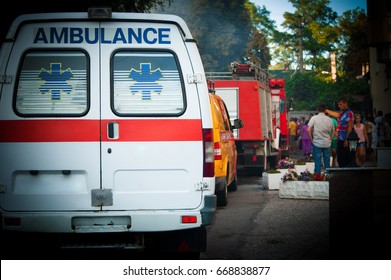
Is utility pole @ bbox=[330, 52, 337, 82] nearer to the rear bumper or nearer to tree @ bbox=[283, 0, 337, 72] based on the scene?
tree @ bbox=[283, 0, 337, 72]

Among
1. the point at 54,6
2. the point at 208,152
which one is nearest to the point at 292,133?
the point at 54,6

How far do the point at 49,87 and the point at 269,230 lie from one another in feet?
13.8

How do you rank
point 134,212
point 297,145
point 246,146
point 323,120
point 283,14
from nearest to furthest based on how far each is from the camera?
point 134,212
point 323,120
point 246,146
point 297,145
point 283,14

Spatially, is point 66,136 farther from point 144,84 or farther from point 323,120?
point 323,120

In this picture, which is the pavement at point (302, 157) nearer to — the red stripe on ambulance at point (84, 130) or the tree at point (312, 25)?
the tree at point (312, 25)

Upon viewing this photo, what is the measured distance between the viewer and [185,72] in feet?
21.2

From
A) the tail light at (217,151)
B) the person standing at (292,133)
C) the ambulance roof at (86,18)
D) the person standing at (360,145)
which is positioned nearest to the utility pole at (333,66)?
the person standing at (292,133)

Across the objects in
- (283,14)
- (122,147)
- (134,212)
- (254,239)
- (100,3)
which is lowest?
(254,239)

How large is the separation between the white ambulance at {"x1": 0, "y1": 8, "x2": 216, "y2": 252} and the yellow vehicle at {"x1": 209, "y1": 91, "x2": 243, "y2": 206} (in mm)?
3992

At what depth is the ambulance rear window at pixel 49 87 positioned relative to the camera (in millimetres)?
6426

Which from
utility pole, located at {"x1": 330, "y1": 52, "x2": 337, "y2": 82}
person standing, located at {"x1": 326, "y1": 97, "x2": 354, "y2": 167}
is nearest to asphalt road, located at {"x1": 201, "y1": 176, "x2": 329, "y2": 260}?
person standing, located at {"x1": 326, "y1": 97, "x2": 354, "y2": 167}

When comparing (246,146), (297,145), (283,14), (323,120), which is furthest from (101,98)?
(283,14)

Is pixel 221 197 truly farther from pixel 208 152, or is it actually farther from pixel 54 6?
pixel 208 152

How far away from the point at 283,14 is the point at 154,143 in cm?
3163
